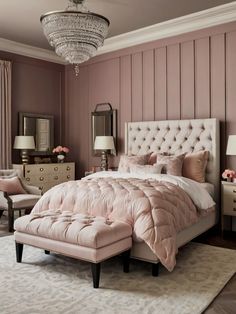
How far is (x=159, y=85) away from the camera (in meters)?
5.46

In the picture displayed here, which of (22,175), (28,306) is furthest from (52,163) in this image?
(28,306)

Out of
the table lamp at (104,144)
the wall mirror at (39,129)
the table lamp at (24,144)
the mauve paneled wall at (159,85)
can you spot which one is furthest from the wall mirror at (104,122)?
the table lamp at (24,144)

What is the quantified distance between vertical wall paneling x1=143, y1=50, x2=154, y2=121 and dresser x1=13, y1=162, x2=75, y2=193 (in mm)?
1885

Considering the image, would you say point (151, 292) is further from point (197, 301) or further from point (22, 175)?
point (22, 175)

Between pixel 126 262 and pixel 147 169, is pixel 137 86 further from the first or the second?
pixel 126 262

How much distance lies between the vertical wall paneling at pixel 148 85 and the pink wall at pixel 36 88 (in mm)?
2098

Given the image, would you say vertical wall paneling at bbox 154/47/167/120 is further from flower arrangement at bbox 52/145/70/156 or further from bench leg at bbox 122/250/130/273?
bench leg at bbox 122/250/130/273

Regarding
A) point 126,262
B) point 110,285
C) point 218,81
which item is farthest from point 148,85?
point 110,285

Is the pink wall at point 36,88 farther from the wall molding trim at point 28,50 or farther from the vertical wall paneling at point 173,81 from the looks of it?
the vertical wall paneling at point 173,81

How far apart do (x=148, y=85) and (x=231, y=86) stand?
1463 millimetres

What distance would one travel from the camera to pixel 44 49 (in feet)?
21.0

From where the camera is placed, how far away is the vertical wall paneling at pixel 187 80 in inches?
200

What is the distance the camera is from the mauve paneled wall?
4742mm

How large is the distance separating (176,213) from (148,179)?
0.92m
